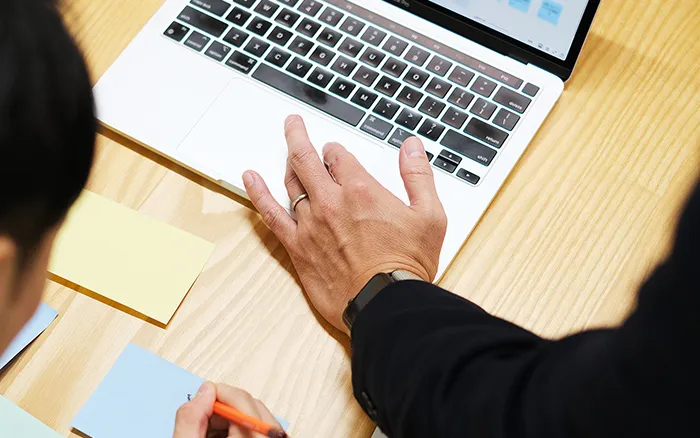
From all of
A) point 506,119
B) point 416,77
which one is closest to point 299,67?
point 416,77

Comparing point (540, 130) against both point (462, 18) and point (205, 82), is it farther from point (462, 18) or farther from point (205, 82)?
point (205, 82)

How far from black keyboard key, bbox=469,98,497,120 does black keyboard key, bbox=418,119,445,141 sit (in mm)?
41

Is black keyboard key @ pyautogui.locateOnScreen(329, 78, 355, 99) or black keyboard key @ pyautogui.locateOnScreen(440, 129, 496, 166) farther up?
black keyboard key @ pyautogui.locateOnScreen(440, 129, 496, 166)

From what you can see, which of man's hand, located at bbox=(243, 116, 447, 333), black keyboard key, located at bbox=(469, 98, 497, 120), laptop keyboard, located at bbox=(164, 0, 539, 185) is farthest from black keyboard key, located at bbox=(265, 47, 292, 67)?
black keyboard key, located at bbox=(469, 98, 497, 120)

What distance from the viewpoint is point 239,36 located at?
86cm

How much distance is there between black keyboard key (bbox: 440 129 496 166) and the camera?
2.59ft

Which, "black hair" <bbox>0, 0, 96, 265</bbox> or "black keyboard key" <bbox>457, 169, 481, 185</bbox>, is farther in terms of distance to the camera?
"black keyboard key" <bbox>457, 169, 481, 185</bbox>

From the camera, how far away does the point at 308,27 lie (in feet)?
2.82

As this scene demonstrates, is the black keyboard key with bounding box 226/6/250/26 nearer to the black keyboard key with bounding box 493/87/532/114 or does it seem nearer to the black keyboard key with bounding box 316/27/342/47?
the black keyboard key with bounding box 316/27/342/47

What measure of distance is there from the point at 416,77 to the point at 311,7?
0.49 ft

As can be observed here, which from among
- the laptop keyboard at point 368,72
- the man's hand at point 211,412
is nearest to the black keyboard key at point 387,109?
the laptop keyboard at point 368,72

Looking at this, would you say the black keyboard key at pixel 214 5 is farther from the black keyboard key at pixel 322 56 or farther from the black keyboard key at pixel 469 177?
the black keyboard key at pixel 469 177

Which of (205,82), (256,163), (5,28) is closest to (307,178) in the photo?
(256,163)

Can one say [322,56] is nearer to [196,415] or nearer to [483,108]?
[483,108]
